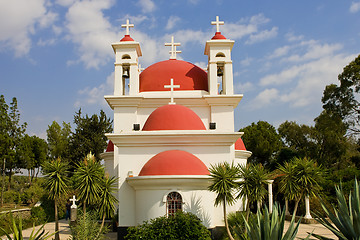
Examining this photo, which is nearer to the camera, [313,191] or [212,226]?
[212,226]

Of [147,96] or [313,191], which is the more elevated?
[147,96]

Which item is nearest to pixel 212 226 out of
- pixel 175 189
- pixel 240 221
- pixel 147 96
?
pixel 240 221

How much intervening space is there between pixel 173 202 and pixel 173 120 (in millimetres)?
3913

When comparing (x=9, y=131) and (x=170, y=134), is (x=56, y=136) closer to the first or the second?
(x=9, y=131)

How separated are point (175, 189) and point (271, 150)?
955 inches

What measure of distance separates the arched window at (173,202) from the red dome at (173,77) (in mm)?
7477

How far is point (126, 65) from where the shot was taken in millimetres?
19703

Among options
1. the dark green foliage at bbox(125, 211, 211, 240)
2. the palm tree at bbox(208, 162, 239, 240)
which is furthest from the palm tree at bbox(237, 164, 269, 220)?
the dark green foliage at bbox(125, 211, 211, 240)

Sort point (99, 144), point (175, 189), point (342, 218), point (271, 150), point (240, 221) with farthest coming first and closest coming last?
point (271, 150) < point (99, 144) < point (240, 221) < point (175, 189) < point (342, 218)

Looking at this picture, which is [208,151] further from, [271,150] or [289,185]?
[271,150]

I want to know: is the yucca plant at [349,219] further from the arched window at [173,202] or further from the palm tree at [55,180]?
the palm tree at [55,180]

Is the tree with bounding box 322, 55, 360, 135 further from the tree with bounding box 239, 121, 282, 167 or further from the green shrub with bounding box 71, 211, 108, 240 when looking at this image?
the green shrub with bounding box 71, 211, 108, 240

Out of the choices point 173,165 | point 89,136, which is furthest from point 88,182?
point 89,136

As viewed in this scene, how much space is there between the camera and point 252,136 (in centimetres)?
3650
